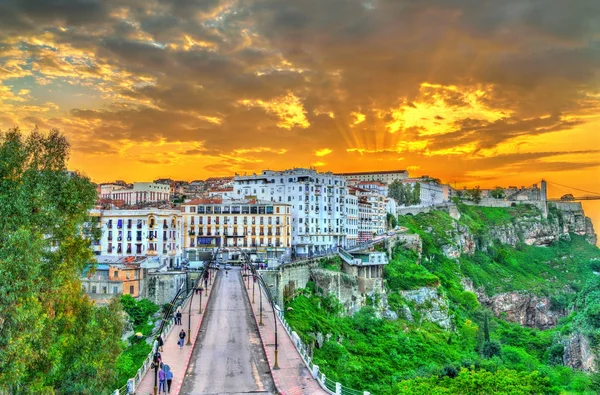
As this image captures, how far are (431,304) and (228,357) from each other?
47.5m

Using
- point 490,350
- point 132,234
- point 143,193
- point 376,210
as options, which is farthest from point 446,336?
point 143,193

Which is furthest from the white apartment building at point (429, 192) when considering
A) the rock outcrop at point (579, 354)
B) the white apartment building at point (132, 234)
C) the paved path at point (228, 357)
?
the paved path at point (228, 357)

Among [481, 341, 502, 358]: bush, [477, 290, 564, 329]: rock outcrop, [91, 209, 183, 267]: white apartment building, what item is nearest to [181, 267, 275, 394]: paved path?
[91, 209, 183, 267]: white apartment building

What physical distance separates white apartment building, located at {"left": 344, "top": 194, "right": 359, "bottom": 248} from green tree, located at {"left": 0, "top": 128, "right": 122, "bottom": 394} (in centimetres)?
6797

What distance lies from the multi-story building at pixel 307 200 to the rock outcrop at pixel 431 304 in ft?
55.0

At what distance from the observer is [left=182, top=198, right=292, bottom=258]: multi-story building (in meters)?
71.1

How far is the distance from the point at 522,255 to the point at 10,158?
122945 mm

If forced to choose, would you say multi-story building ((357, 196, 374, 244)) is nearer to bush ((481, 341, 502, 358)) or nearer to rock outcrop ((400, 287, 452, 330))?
rock outcrop ((400, 287, 452, 330))

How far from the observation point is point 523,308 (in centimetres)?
9681

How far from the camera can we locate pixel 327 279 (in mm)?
62781

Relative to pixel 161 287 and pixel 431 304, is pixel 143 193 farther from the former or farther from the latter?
pixel 431 304

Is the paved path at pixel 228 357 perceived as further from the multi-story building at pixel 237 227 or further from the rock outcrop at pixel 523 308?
the rock outcrop at pixel 523 308

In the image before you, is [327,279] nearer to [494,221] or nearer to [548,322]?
[548,322]

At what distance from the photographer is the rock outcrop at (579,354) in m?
47.7
